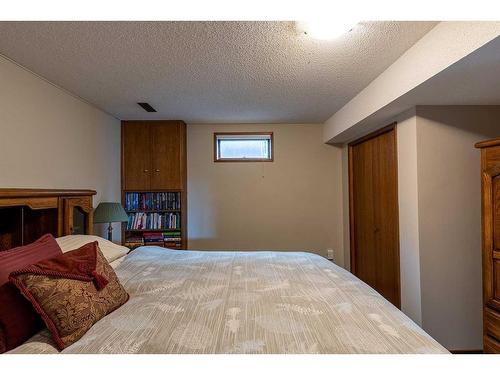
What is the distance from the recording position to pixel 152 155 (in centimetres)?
394

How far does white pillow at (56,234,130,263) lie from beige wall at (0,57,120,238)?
555 millimetres

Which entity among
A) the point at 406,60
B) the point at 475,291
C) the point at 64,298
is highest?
the point at 406,60

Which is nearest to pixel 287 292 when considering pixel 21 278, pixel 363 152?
pixel 21 278

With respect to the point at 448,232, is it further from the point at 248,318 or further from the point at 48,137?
the point at 48,137

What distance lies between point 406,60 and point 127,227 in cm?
378

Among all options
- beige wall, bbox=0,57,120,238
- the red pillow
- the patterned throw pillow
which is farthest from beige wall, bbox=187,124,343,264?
the red pillow

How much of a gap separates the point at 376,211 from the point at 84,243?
293 centimetres

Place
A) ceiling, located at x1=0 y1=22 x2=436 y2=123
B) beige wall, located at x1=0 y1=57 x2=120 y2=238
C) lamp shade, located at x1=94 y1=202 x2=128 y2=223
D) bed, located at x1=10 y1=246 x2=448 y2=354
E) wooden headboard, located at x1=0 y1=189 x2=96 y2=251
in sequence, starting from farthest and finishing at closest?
1. lamp shade, located at x1=94 y1=202 x2=128 y2=223
2. beige wall, located at x1=0 y1=57 x2=120 y2=238
3. wooden headboard, located at x1=0 y1=189 x2=96 y2=251
4. ceiling, located at x1=0 y1=22 x2=436 y2=123
5. bed, located at x1=10 y1=246 x2=448 y2=354

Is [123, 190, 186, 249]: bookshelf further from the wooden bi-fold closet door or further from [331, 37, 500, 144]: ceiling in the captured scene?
[331, 37, 500, 144]: ceiling

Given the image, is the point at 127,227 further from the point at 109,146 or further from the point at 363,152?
the point at 363,152

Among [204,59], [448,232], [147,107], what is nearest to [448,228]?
[448,232]

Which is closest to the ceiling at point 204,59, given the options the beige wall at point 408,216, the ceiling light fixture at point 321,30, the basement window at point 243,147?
the ceiling light fixture at point 321,30

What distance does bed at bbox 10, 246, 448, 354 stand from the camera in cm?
100

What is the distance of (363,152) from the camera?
3.55 m
